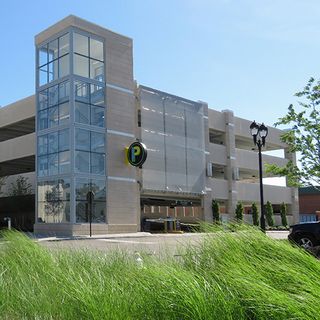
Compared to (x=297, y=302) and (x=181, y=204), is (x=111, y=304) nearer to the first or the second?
(x=297, y=302)

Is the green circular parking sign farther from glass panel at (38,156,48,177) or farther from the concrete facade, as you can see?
glass panel at (38,156,48,177)

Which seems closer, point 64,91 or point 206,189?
point 64,91

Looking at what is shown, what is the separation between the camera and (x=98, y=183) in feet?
122

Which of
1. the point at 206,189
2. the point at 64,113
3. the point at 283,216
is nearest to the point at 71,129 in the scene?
the point at 64,113

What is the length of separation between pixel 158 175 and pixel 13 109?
15009 millimetres

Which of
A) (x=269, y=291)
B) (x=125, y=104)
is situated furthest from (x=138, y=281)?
(x=125, y=104)

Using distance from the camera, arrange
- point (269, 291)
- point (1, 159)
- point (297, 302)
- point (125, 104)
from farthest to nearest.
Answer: point (1, 159) < point (125, 104) < point (269, 291) < point (297, 302)

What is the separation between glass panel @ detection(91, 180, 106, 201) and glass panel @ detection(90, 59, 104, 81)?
7.98 m

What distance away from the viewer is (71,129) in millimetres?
35656

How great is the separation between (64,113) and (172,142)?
38.4 ft

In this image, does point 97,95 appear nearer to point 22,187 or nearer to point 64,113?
point 64,113

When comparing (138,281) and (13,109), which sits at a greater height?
(13,109)

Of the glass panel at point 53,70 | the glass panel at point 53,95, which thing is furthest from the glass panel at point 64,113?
the glass panel at point 53,70

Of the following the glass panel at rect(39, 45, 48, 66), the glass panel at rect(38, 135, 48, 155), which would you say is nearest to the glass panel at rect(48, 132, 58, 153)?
the glass panel at rect(38, 135, 48, 155)
